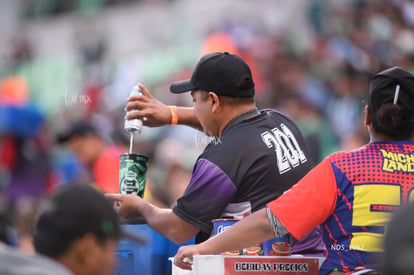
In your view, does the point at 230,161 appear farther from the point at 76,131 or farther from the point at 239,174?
the point at 76,131

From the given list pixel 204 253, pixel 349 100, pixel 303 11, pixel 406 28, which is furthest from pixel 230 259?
pixel 303 11

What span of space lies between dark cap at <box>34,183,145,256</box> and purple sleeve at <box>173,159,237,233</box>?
1.29 m

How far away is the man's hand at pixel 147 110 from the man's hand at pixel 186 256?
1060 mm

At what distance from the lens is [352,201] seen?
3.03 metres

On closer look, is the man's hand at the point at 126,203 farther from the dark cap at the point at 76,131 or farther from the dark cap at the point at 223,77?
the dark cap at the point at 76,131

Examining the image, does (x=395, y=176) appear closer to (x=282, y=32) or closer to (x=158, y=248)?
(x=158, y=248)

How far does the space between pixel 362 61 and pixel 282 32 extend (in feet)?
7.79

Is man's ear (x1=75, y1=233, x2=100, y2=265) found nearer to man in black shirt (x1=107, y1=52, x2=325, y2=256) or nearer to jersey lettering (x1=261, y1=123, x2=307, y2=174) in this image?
man in black shirt (x1=107, y1=52, x2=325, y2=256)

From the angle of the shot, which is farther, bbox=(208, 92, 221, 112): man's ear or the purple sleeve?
bbox=(208, 92, 221, 112): man's ear

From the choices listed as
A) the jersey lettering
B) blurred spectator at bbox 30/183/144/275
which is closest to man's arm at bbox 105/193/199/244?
the jersey lettering

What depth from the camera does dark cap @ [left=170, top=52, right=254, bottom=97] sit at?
385 cm

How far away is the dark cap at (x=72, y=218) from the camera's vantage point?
7.40 feet

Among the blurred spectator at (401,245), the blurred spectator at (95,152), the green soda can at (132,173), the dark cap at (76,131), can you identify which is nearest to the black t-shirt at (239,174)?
the green soda can at (132,173)

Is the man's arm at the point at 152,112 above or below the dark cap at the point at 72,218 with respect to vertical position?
above
